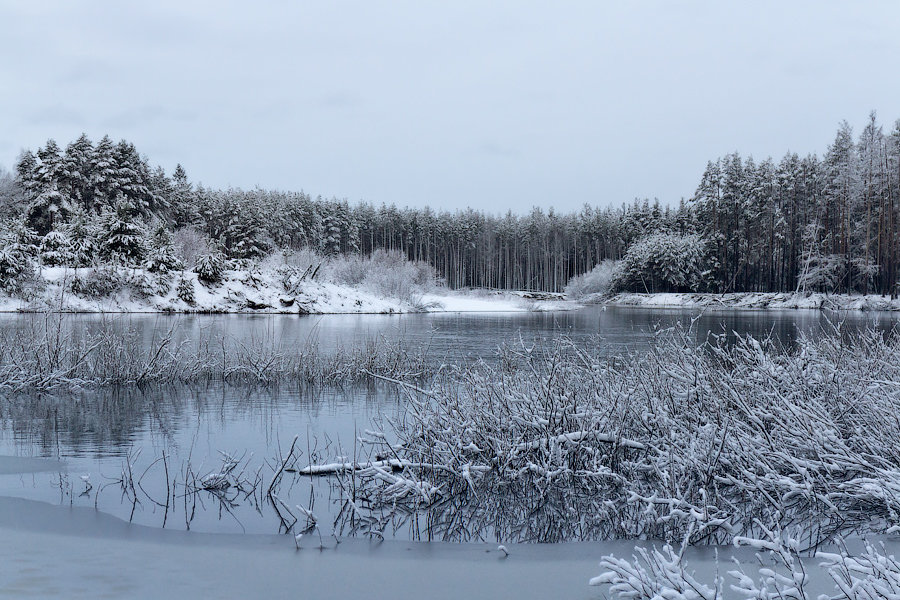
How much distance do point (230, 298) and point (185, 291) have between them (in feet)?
10.1

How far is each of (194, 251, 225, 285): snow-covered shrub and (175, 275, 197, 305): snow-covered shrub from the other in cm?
183

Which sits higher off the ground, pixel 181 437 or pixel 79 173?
pixel 79 173

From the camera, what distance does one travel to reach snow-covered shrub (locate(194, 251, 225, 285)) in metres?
45.9

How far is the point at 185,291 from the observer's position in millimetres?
43875

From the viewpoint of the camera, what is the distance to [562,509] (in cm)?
711

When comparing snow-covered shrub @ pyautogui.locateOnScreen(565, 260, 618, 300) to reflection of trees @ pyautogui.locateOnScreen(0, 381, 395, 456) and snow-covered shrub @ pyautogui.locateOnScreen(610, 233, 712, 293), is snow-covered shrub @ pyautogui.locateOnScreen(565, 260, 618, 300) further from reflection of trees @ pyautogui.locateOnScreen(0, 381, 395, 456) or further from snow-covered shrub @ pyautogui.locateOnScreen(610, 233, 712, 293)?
reflection of trees @ pyautogui.locateOnScreen(0, 381, 395, 456)

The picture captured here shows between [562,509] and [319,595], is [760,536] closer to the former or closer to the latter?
[562,509]

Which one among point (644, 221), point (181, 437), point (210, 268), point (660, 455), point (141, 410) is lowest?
point (181, 437)

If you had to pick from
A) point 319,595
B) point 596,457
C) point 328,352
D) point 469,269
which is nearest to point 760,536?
point 596,457

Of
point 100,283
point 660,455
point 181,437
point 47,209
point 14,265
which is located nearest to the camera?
point 660,455

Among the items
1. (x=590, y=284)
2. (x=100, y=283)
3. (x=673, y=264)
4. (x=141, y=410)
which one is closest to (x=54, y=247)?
(x=100, y=283)

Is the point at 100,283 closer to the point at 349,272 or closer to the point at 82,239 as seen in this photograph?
the point at 82,239

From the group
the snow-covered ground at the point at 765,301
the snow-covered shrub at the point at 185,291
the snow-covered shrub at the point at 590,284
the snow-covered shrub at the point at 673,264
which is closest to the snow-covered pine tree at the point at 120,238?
the snow-covered shrub at the point at 185,291

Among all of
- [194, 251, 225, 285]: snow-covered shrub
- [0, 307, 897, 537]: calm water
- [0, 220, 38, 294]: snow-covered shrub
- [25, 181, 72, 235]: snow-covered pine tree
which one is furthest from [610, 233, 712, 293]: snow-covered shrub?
[0, 307, 897, 537]: calm water
